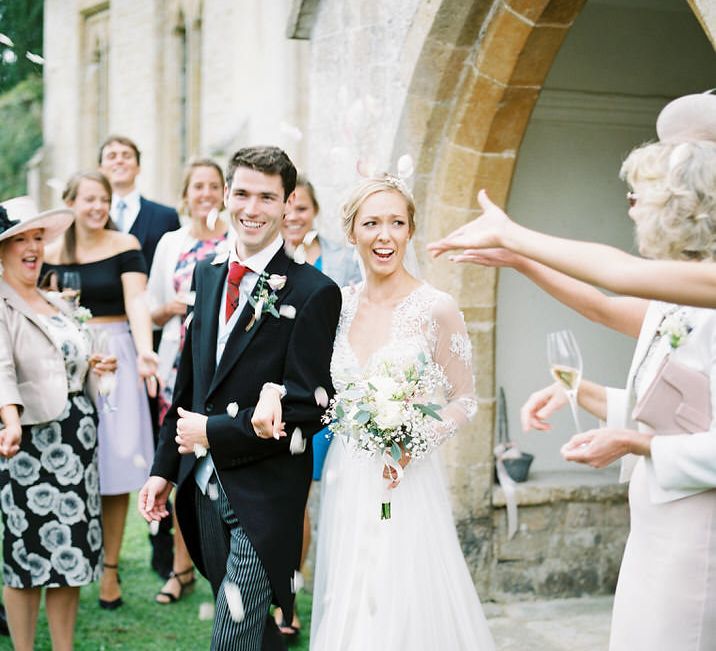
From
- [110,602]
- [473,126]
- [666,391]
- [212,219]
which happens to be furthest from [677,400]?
[110,602]

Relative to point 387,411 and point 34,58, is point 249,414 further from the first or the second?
point 34,58

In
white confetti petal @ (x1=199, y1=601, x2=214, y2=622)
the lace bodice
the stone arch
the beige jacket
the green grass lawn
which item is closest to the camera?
the lace bodice

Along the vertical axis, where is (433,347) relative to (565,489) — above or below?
above

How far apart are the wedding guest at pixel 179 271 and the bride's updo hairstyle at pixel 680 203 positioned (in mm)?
3608

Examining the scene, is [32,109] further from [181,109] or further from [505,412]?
[505,412]

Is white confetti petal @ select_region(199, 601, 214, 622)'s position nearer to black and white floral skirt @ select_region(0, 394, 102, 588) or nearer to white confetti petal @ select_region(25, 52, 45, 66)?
black and white floral skirt @ select_region(0, 394, 102, 588)

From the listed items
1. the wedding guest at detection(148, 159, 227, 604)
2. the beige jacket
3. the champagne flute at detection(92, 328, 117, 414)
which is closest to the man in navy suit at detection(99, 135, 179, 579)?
the wedding guest at detection(148, 159, 227, 604)

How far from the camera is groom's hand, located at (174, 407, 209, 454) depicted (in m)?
3.19

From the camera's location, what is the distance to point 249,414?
317 cm

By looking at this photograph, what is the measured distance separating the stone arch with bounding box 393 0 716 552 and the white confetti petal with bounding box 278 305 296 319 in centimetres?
229

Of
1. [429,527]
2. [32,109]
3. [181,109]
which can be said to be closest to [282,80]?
[429,527]

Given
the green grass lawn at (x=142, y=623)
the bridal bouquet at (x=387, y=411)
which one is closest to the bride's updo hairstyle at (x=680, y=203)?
the bridal bouquet at (x=387, y=411)

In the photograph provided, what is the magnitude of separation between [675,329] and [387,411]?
113 centimetres

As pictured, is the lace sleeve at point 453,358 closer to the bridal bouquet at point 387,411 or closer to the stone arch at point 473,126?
the bridal bouquet at point 387,411
